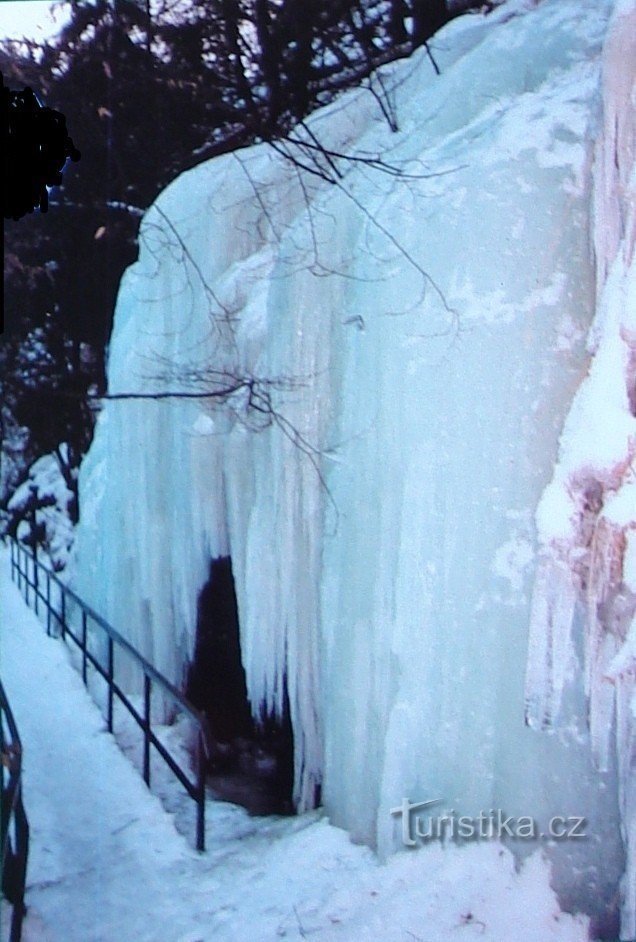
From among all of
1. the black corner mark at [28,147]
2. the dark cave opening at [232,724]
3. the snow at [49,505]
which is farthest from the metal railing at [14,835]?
the black corner mark at [28,147]

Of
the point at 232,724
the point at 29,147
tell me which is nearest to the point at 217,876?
the point at 232,724

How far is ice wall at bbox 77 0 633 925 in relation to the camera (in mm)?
1754

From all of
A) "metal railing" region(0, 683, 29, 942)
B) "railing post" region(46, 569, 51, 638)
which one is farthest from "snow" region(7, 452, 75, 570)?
"metal railing" region(0, 683, 29, 942)

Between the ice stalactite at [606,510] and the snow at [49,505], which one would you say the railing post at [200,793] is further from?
the ice stalactite at [606,510]

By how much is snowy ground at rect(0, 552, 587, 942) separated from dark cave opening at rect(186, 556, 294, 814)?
0.05 m

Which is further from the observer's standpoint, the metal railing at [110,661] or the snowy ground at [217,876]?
the metal railing at [110,661]

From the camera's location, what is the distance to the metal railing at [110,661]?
1977 millimetres

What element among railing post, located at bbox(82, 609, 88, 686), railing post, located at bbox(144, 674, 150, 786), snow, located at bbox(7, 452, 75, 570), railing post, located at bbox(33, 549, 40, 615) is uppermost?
snow, located at bbox(7, 452, 75, 570)

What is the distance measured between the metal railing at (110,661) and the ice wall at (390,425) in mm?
54

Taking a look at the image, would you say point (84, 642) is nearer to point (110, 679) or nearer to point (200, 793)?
point (110, 679)

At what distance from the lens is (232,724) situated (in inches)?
79.8

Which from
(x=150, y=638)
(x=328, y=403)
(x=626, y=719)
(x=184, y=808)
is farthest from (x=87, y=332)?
(x=626, y=719)

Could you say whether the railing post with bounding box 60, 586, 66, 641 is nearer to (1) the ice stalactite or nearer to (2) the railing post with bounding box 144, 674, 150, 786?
(2) the railing post with bounding box 144, 674, 150, 786

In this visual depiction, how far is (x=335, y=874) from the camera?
179 centimetres
